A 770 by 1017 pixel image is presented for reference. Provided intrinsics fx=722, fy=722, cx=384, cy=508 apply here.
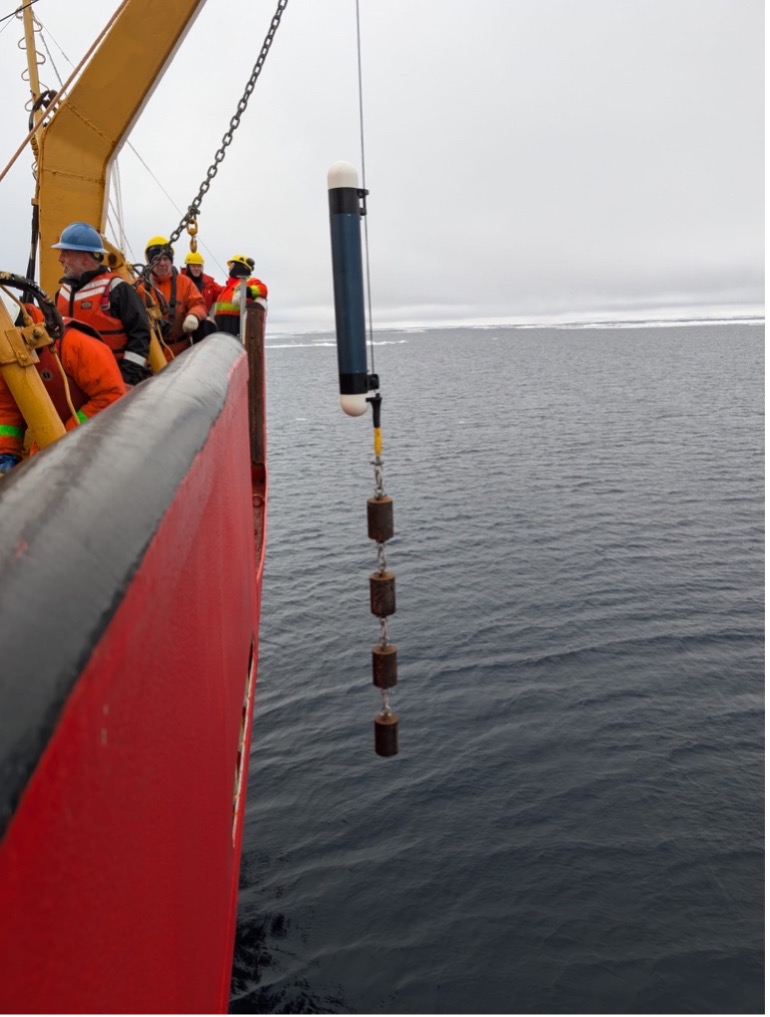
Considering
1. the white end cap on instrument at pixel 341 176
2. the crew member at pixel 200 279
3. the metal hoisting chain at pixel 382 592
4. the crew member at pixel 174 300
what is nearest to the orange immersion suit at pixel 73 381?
the metal hoisting chain at pixel 382 592

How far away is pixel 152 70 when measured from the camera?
24.6 ft

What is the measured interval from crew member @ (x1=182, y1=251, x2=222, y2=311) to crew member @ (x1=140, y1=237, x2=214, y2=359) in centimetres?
43

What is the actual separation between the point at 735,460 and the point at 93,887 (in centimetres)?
3119

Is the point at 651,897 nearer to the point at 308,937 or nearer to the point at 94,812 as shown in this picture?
the point at 308,937

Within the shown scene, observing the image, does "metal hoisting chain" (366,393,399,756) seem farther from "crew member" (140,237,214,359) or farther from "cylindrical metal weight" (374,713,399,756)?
"crew member" (140,237,214,359)

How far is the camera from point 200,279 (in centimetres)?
1005

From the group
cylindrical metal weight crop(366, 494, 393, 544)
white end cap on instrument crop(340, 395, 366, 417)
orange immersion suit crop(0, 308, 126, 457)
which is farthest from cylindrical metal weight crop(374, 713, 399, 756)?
orange immersion suit crop(0, 308, 126, 457)

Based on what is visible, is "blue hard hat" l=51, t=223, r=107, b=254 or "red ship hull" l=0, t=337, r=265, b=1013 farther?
"blue hard hat" l=51, t=223, r=107, b=254

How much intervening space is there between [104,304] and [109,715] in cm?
502

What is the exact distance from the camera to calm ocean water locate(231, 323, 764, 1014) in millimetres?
7184

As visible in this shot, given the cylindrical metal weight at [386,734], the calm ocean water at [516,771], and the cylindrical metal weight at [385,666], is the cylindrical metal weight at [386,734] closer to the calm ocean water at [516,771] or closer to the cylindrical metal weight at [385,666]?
the cylindrical metal weight at [385,666]

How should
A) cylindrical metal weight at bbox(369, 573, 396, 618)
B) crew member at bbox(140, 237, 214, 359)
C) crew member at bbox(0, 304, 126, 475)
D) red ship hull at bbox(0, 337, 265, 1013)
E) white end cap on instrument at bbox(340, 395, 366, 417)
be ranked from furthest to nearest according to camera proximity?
crew member at bbox(140, 237, 214, 359) → cylindrical metal weight at bbox(369, 573, 396, 618) → white end cap on instrument at bbox(340, 395, 366, 417) → crew member at bbox(0, 304, 126, 475) → red ship hull at bbox(0, 337, 265, 1013)

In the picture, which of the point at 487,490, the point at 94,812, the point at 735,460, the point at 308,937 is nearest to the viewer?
the point at 94,812

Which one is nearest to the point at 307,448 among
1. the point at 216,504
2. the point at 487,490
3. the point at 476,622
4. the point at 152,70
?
the point at 487,490
